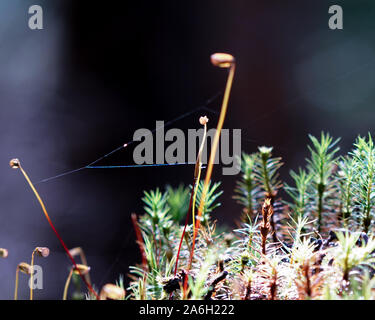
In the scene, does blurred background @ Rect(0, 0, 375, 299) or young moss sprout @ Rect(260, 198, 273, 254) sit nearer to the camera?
young moss sprout @ Rect(260, 198, 273, 254)

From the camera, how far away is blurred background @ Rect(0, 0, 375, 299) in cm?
119

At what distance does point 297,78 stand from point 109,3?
81cm

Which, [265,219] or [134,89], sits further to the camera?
[134,89]


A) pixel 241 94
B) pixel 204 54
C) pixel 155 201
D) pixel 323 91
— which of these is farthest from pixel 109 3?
pixel 155 201

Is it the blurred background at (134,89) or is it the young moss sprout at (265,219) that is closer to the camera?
the young moss sprout at (265,219)

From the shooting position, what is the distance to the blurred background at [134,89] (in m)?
1.19

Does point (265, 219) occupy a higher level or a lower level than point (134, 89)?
lower

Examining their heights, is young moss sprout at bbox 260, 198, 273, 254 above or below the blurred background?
below

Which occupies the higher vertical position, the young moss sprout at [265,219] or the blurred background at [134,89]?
the blurred background at [134,89]

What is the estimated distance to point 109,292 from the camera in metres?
0.25

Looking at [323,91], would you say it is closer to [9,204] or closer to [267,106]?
[267,106]

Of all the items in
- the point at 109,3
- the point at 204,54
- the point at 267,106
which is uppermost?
the point at 109,3

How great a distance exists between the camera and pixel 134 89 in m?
1.28
